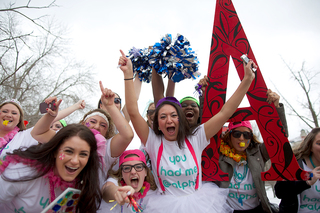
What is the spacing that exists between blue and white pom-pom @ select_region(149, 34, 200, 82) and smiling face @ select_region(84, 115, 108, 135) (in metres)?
1.16

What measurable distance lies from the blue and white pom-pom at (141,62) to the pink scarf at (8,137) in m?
2.18

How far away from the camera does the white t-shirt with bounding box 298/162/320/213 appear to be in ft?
8.96

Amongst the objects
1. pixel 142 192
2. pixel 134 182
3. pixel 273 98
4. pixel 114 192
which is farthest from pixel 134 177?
pixel 273 98

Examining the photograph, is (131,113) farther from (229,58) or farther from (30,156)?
(229,58)

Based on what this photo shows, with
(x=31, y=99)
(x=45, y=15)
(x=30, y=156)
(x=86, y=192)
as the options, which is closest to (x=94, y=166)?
(x=86, y=192)

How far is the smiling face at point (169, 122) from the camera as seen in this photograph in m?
2.56

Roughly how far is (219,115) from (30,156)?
7.14 feet

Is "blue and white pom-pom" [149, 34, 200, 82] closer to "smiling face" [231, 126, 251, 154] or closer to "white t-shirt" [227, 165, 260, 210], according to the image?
"smiling face" [231, 126, 251, 154]

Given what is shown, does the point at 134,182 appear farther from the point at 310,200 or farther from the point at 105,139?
the point at 310,200

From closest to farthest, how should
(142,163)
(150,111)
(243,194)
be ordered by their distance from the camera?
(142,163), (243,194), (150,111)

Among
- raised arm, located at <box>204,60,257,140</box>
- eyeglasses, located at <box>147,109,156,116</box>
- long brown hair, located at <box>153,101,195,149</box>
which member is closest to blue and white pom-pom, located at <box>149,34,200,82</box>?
long brown hair, located at <box>153,101,195,149</box>

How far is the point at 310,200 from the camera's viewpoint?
2.76 m

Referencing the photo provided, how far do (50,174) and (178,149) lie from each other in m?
1.45

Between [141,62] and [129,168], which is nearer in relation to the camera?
[129,168]
